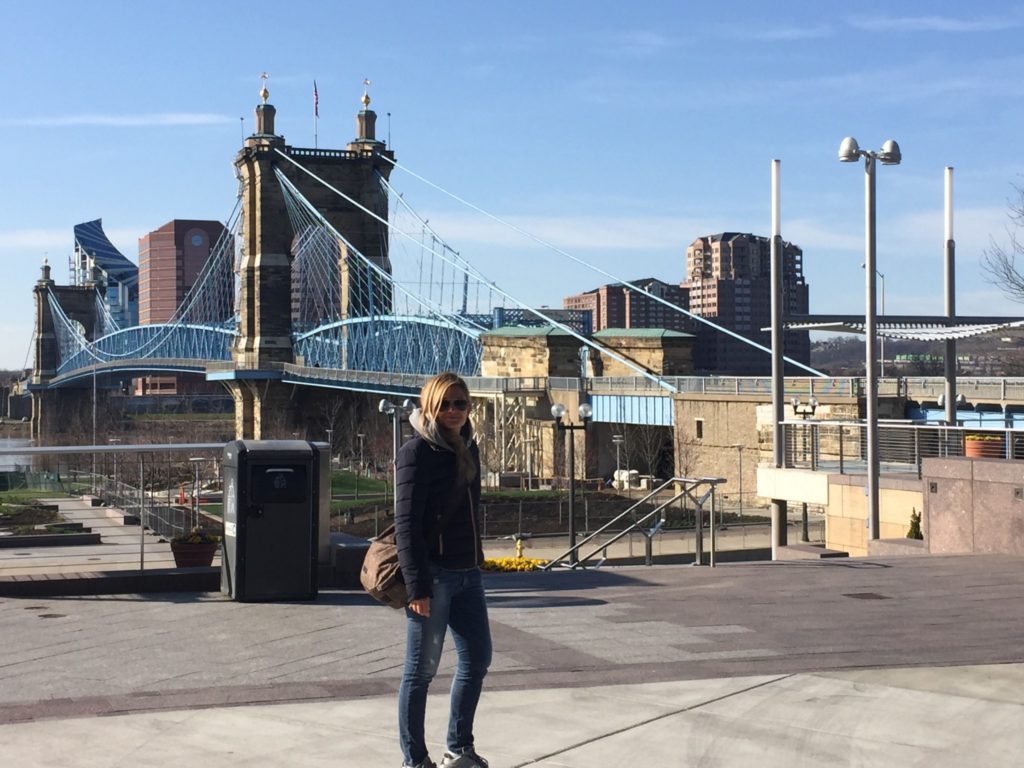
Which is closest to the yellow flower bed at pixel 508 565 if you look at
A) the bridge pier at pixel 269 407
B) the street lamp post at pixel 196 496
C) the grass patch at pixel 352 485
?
the street lamp post at pixel 196 496

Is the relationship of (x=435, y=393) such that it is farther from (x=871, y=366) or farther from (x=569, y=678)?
(x=871, y=366)

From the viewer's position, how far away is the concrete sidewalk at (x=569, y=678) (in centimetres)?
636

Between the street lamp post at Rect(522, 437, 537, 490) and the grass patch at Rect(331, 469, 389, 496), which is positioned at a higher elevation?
the street lamp post at Rect(522, 437, 537, 490)

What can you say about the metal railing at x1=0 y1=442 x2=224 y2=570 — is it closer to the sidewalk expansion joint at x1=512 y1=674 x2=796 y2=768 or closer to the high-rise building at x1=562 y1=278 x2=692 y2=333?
the sidewalk expansion joint at x1=512 y1=674 x2=796 y2=768

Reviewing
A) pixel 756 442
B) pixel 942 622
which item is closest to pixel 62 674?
pixel 942 622

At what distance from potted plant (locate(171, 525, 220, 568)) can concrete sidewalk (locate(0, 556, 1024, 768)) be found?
574 mm

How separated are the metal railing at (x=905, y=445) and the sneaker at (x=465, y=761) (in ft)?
36.6

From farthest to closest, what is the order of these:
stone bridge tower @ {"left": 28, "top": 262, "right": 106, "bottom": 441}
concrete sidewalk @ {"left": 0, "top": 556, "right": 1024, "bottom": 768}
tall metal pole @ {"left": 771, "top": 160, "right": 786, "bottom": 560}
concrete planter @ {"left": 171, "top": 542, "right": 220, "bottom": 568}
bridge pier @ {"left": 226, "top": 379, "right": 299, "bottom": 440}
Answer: stone bridge tower @ {"left": 28, "top": 262, "right": 106, "bottom": 441} → bridge pier @ {"left": 226, "top": 379, "right": 299, "bottom": 440} → tall metal pole @ {"left": 771, "top": 160, "right": 786, "bottom": 560} → concrete planter @ {"left": 171, "top": 542, "right": 220, "bottom": 568} → concrete sidewalk @ {"left": 0, "top": 556, "right": 1024, "bottom": 768}

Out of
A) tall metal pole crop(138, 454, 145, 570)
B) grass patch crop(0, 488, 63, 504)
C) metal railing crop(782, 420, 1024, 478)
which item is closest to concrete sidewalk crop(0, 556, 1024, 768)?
tall metal pole crop(138, 454, 145, 570)

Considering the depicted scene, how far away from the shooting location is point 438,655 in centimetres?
594

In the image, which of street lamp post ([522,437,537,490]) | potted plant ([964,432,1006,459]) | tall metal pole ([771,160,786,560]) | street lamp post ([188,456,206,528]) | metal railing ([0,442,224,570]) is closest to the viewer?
metal railing ([0,442,224,570])

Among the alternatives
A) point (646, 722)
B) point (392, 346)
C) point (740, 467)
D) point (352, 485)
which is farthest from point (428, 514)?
point (392, 346)

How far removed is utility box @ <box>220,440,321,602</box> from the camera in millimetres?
10359

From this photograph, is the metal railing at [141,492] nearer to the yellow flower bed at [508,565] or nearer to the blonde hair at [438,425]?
the yellow flower bed at [508,565]
